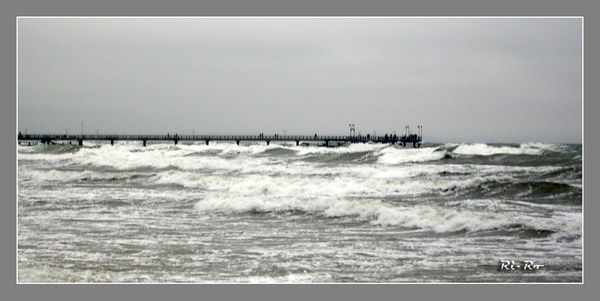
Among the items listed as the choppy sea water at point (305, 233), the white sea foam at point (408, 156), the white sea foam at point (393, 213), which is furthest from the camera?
the white sea foam at point (408, 156)

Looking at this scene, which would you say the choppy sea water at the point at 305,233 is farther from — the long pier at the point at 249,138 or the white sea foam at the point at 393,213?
the long pier at the point at 249,138

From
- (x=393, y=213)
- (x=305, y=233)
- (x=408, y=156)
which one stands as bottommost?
(x=305, y=233)

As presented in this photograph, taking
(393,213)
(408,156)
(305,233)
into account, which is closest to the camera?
(305,233)

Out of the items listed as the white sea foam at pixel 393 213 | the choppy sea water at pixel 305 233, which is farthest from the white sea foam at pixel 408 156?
the white sea foam at pixel 393 213

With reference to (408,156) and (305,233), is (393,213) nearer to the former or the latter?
(305,233)

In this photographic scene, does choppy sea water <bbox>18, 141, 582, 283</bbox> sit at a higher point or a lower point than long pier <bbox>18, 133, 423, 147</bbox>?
lower

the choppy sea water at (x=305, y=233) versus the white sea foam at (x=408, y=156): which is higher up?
the white sea foam at (x=408, y=156)

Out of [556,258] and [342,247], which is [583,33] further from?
[342,247]

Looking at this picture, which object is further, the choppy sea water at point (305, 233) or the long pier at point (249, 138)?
the long pier at point (249, 138)

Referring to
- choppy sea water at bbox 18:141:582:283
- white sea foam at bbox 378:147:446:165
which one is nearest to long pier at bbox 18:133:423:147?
white sea foam at bbox 378:147:446:165

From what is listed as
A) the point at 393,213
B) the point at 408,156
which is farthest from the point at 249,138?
the point at 393,213

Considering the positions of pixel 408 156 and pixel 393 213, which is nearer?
pixel 393 213

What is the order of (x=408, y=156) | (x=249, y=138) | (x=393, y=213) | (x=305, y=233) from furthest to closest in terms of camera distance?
(x=249, y=138) < (x=408, y=156) < (x=393, y=213) < (x=305, y=233)

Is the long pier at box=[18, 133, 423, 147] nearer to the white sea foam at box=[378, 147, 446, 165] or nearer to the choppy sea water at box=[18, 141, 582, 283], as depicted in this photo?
the white sea foam at box=[378, 147, 446, 165]
